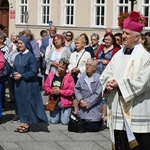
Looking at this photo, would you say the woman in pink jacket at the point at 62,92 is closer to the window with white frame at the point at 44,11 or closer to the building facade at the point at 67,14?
the building facade at the point at 67,14

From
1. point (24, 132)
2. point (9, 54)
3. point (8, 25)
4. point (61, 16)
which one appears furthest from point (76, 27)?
point (24, 132)

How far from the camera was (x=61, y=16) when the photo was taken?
31.0 metres

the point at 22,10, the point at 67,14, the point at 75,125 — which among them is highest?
the point at 22,10

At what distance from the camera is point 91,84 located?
10.9 m

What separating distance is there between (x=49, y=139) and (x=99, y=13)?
2046cm

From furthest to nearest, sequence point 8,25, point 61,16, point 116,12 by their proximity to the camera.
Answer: point 8,25, point 61,16, point 116,12

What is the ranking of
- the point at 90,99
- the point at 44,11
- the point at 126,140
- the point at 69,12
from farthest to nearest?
the point at 44,11 → the point at 69,12 → the point at 90,99 → the point at 126,140

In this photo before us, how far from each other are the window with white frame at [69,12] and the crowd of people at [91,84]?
14.8m

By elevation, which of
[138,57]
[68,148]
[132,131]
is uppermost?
[138,57]

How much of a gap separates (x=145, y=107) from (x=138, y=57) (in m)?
0.58

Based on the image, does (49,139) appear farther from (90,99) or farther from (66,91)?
(66,91)

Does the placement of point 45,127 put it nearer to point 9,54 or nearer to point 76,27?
point 9,54

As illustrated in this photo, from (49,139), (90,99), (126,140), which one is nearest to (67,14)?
(90,99)

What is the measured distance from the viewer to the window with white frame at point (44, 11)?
105 ft
